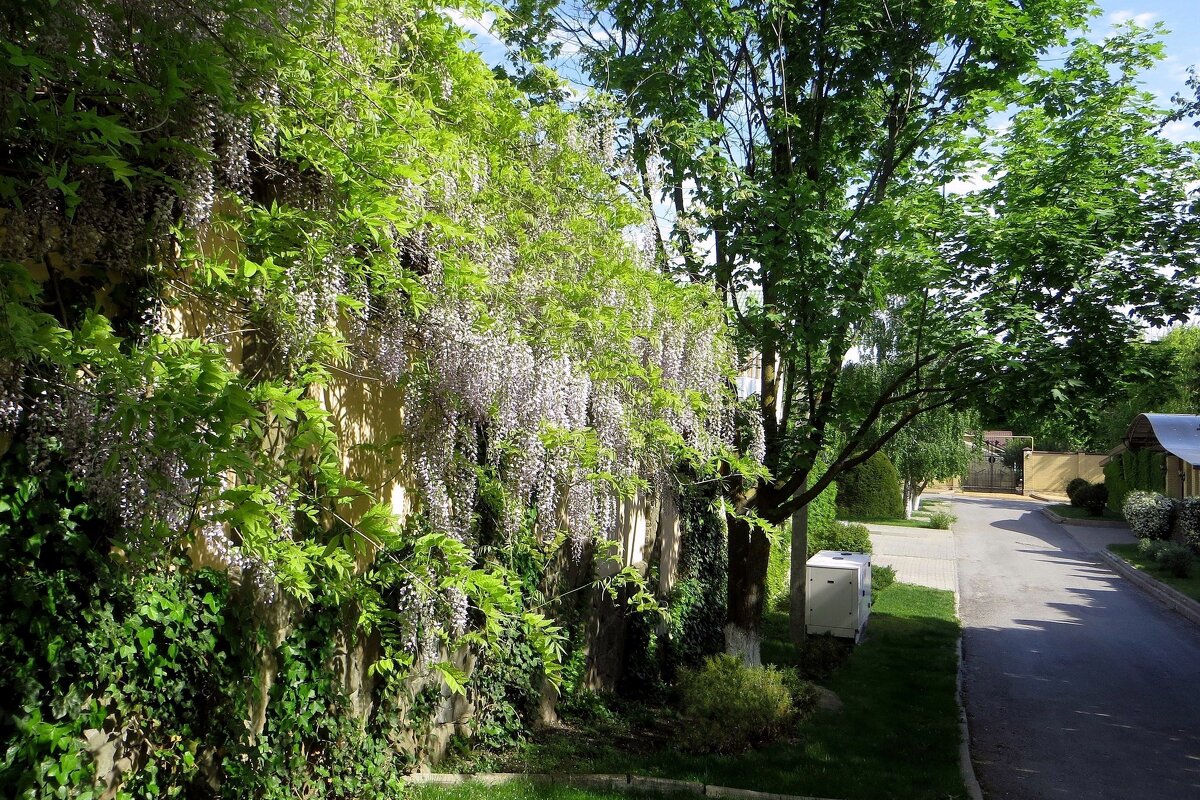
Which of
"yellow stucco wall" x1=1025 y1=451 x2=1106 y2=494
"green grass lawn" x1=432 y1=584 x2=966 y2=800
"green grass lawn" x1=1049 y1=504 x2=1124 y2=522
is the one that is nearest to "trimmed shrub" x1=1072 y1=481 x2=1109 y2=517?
"green grass lawn" x1=1049 y1=504 x2=1124 y2=522

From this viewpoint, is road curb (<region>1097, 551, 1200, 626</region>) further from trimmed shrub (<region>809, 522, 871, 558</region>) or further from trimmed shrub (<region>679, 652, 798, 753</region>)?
trimmed shrub (<region>679, 652, 798, 753</region>)

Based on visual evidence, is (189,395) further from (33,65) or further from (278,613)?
(278,613)

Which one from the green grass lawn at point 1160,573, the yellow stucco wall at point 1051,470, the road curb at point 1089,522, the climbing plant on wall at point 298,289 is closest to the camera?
the climbing plant on wall at point 298,289

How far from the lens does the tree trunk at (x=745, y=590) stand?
29.6ft

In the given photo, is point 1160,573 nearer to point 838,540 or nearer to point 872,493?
point 838,540

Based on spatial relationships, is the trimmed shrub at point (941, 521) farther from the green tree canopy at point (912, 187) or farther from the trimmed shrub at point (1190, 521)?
the green tree canopy at point (912, 187)

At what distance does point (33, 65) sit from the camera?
88.4 inches

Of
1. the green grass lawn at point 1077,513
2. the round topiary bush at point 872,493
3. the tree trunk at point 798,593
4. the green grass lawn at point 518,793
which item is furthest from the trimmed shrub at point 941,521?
the green grass lawn at point 518,793

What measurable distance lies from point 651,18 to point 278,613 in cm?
650

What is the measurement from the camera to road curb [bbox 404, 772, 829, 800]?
547 cm

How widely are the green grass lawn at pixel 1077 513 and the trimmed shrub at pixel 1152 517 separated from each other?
8141 millimetres

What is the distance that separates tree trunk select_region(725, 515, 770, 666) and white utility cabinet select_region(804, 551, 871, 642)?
293cm

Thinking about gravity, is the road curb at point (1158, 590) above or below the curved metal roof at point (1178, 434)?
below

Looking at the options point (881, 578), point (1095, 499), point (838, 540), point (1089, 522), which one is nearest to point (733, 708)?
point (838, 540)
